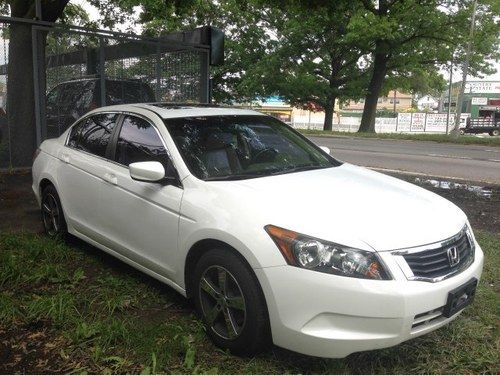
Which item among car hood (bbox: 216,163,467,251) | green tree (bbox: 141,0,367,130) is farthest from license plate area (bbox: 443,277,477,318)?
green tree (bbox: 141,0,367,130)

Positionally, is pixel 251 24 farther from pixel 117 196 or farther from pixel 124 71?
pixel 117 196

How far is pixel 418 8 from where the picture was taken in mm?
25531

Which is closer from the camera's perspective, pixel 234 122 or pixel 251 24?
pixel 234 122

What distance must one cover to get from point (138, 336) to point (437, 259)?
188 centimetres

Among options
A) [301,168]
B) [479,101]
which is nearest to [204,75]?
[301,168]

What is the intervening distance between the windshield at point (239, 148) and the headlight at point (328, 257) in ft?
2.95

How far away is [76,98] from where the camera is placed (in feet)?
31.7

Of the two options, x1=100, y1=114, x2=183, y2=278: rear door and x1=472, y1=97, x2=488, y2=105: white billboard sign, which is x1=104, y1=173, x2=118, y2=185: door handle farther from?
x1=472, y1=97, x2=488, y2=105: white billboard sign

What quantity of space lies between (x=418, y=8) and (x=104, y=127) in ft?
80.8

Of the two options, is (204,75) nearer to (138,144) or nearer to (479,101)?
(138,144)

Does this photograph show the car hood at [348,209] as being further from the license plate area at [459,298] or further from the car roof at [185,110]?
the car roof at [185,110]

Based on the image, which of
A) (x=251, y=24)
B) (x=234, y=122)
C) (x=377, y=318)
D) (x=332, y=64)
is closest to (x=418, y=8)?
(x=332, y=64)

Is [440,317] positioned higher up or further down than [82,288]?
higher up

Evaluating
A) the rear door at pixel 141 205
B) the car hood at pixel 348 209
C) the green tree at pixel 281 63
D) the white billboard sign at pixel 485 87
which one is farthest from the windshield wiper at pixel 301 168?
the white billboard sign at pixel 485 87
